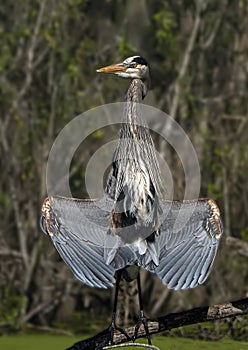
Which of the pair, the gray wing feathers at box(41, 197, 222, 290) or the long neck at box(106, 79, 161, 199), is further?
the long neck at box(106, 79, 161, 199)

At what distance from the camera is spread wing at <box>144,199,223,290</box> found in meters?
4.98

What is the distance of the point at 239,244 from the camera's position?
25.3 ft

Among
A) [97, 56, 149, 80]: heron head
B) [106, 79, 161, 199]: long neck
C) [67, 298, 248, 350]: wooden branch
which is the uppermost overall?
[97, 56, 149, 80]: heron head

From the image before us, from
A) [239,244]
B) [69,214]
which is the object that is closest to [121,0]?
[239,244]

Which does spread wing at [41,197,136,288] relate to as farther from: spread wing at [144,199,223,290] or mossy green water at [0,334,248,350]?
mossy green water at [0,334,248,350]

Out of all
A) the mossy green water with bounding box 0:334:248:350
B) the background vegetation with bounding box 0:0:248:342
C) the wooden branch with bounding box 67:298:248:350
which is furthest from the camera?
the background vegetation with bounding box 0:0:248:342

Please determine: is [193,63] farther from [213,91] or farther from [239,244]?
[239,244]

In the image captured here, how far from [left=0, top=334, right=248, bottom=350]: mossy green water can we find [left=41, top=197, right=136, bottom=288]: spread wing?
5.26 feet

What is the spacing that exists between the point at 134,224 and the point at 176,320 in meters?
0.70

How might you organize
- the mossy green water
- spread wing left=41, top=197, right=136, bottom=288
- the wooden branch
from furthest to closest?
1. the mossy green water
2. spread wing left=41, top=197, right=136, bottom=288
3. the wooden branch

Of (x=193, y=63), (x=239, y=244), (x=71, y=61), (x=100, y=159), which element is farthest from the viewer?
(x=193, y=63)

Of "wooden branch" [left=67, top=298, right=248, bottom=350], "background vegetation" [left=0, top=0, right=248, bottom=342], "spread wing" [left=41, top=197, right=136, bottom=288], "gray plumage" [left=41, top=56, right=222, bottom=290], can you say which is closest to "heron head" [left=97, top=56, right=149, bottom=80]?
"gray plumage" [left=41, top=56, right=222, bottom=290]

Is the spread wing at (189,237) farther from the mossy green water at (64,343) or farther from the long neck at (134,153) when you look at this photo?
the mossy green water at (64,343)

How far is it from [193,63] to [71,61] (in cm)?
136
